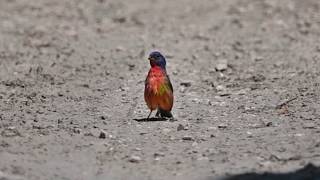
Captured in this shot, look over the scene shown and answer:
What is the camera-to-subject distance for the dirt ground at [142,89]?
271 inches

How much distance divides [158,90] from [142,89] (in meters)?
2.05

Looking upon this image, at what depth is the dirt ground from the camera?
688 cm

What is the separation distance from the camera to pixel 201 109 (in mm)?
9078

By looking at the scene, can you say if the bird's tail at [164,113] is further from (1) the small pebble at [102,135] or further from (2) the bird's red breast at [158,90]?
(1) the small pebble at [102,135]

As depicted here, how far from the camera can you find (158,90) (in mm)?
8164

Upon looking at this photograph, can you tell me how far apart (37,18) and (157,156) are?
9958 millimetres

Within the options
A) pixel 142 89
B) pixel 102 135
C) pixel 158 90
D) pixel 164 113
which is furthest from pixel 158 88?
pixel 142 89

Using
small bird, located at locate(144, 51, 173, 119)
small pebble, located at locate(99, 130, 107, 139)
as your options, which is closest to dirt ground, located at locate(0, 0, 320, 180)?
small pebble, located at locate(99, 130, 107, 139)

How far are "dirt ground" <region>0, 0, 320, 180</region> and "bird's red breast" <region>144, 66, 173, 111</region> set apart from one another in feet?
0.60

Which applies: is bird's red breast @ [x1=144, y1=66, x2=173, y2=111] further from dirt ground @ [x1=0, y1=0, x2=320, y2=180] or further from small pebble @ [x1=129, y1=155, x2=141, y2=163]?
small pebble @ [x1=129, y1=155, x2=141, y2=163]

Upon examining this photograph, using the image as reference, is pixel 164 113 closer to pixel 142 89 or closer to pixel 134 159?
pixel 134 159

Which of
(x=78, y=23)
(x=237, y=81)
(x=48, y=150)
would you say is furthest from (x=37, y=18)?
(x=48, y=150)

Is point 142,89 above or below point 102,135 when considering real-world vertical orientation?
above

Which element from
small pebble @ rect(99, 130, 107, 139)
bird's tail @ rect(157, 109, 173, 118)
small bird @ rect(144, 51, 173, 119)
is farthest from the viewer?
bird's tail @ rect(157, 109, 173, 118)
